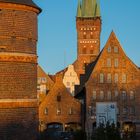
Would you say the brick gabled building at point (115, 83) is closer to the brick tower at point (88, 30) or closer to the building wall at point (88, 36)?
the brick tower at point (88, 30)

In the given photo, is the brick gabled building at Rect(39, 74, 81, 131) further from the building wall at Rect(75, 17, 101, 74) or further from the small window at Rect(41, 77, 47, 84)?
the building wall at Rect(75, 17, 101, 74)

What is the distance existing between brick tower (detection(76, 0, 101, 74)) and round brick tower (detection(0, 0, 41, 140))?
72.2 meters

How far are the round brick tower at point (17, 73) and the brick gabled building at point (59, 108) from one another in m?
29.8

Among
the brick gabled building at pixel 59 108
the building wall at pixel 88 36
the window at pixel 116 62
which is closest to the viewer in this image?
the brick gabled building at pixel 59 108

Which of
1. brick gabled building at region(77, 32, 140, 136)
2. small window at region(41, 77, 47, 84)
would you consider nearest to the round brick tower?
brick gabled building at region(77, 32, 140, 136)

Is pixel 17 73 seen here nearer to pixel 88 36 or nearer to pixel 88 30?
pixel 88 36

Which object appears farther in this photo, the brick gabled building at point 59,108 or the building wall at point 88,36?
the building wall at point 88,36

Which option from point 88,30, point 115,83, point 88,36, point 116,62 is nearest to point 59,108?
point 115,83

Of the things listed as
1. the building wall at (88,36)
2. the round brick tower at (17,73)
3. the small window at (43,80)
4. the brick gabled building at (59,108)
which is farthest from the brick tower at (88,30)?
the round brick tower at (17,73)

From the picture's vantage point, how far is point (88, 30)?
10056 centimetres

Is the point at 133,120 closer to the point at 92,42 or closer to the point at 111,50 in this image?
the point at 111,50

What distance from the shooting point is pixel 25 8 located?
25359 mm

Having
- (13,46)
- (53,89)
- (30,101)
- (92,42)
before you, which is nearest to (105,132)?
(30,101)

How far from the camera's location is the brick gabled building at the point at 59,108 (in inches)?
2187
